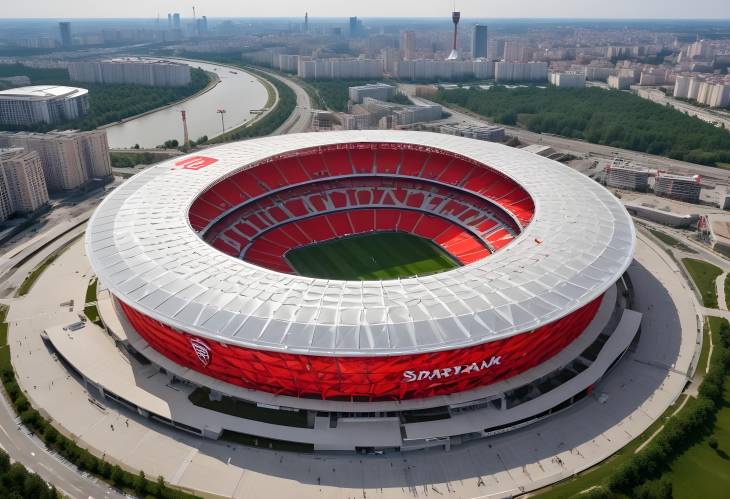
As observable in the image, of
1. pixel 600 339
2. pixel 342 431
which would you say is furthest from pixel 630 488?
pixel 342 431

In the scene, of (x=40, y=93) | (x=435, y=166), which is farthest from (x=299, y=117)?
(x=435, y=166)

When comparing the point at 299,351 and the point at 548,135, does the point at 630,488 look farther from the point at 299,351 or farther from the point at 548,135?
the point at 548,135

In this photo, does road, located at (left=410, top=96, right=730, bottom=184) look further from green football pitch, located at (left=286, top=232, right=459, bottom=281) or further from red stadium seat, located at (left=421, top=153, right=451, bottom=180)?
green football pitch, located at (left=286, top=232, right=459, bottom=281)

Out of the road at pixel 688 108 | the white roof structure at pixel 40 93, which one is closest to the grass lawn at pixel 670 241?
the road at pixel 688 108

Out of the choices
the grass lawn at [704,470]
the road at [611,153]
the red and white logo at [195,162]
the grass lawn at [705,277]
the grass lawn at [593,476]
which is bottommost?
the grass lawn at [704,470]

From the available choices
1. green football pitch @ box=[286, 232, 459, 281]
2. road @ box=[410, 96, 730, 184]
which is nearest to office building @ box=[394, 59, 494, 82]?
road @ box=[410, 96, 730, 184]

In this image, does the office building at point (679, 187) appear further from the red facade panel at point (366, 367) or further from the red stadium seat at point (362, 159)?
the red facade panel at point (366, 367)

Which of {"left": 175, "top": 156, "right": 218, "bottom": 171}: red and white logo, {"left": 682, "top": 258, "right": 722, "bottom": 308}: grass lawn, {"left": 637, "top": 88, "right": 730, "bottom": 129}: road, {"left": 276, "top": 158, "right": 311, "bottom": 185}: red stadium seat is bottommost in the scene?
{"left": 682, "top": 258, "right": 722, "bottom": 308}: grass lawn
